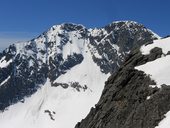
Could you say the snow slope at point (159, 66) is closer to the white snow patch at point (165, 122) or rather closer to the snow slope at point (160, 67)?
the snow slope at point (160, 67)

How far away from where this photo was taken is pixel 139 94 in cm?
7838

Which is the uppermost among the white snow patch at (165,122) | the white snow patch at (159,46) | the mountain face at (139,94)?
the white snow patch at (159,46)

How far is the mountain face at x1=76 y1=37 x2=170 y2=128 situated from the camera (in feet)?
233

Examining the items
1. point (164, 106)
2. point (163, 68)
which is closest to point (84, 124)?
point (163, 68)

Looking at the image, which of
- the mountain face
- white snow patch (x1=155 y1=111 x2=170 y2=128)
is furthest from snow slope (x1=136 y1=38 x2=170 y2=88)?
white snow patch (x1=155 y1=111 x2=170 y2=128)

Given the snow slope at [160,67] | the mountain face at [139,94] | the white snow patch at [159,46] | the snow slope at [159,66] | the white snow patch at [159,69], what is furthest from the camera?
the white snow patch at [159,46]

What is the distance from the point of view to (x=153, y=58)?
94250 mm

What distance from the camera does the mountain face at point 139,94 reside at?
7112 cm

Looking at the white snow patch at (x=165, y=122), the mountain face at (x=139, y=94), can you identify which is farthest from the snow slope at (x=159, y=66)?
the white snow patch at (x=165, y=122)

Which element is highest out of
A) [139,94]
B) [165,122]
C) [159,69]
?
[159,69]

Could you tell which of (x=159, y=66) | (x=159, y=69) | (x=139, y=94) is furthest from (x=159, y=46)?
(x=139, y=94)

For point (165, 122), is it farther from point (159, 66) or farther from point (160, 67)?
point (159, 66)

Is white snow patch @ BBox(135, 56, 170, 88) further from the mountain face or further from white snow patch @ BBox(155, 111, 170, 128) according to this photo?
white snow patch @ BBox(155, 111, 170, 128)

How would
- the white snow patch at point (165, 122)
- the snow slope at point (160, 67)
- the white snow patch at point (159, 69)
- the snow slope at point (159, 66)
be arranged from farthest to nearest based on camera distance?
the snow slope at point (159, 66)
the white snow patch at point (159, 69)
the snow slope at point (160, 67)
the white snow patch at point (165, 122)
